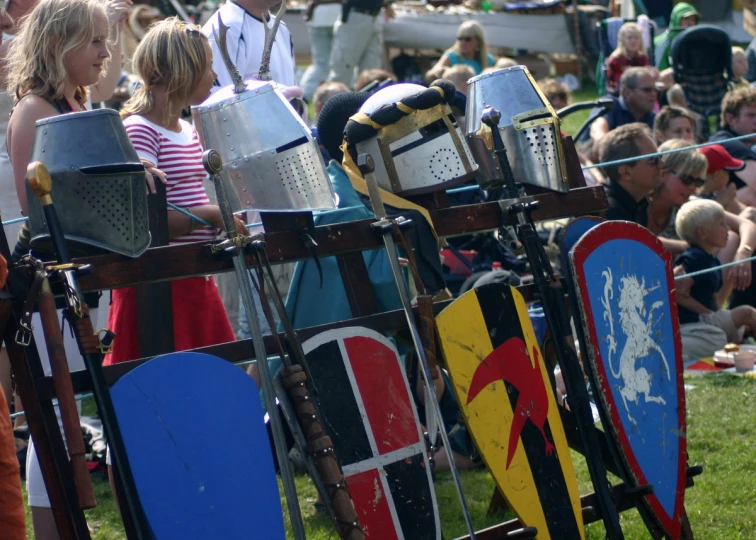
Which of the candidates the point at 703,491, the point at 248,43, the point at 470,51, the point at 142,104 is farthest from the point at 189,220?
the point at 470,51

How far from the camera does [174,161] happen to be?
315cm

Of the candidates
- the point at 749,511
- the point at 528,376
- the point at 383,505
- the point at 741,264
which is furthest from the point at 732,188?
the point at 383,505

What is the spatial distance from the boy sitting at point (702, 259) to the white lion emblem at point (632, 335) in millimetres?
2650

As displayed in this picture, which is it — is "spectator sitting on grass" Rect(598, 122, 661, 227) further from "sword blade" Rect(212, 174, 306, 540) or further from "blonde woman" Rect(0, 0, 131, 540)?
"sword blade" Rect(212, 174, 306, 540)

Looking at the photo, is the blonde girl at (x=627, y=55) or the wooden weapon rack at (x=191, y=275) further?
the blonde girl at (x=627, y=55)

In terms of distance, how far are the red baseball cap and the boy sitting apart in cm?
75

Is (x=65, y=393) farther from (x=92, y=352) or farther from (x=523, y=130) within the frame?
(x=523, y=130)

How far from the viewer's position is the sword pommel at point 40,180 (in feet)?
7.47

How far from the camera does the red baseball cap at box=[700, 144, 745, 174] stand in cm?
636

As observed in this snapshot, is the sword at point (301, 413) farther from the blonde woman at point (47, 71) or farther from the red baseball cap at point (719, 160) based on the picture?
the red baseball cap at point (719, 160)

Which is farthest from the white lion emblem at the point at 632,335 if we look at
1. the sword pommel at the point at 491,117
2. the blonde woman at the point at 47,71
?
the blonde woman at the point at 47,71

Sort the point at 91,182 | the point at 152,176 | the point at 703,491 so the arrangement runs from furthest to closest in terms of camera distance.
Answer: the point at 703,491
the point at 152,176
the point at 91,182

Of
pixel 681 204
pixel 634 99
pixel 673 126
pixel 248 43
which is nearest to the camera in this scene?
pixel 248 43

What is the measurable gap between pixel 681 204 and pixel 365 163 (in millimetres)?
3579
